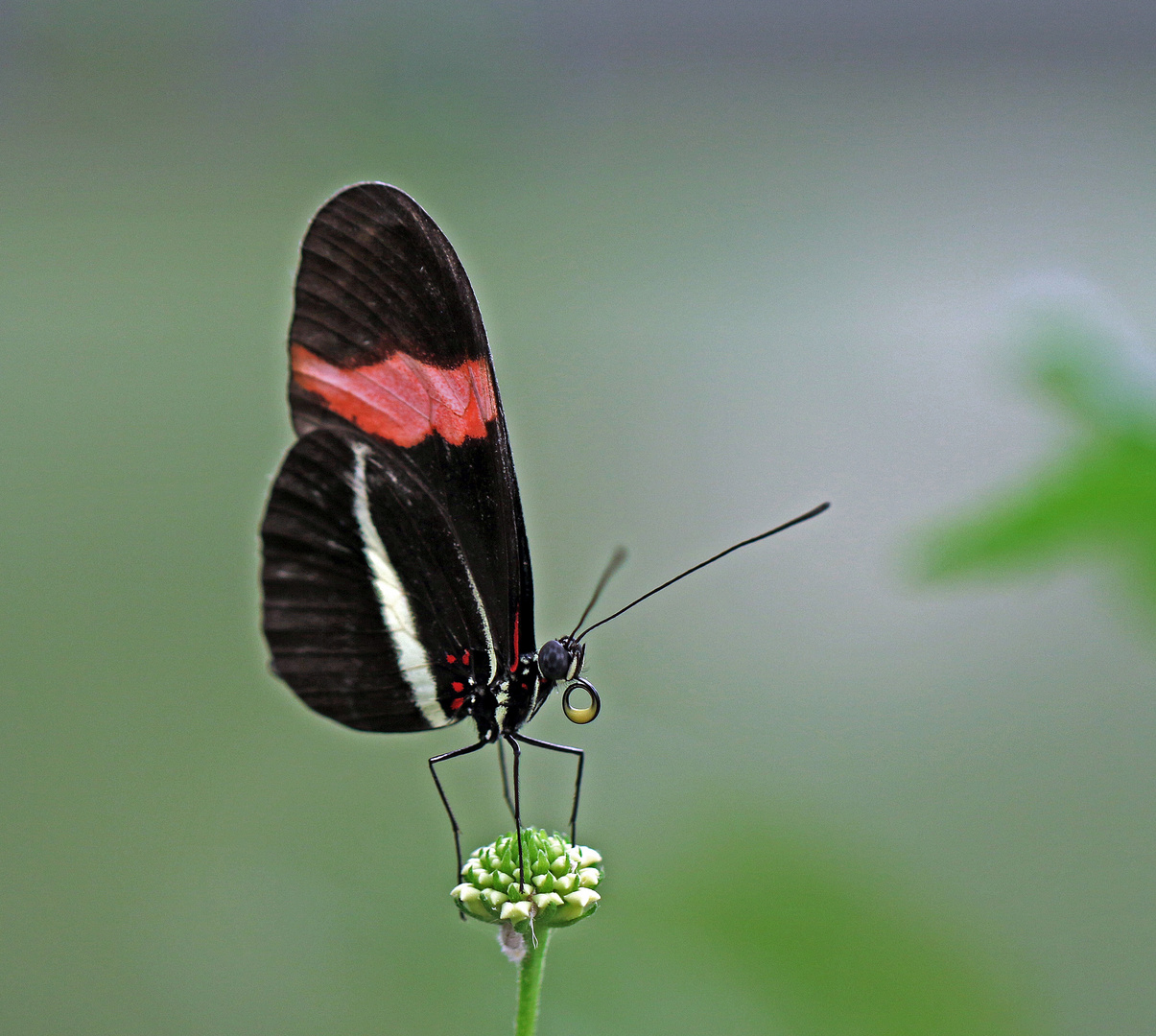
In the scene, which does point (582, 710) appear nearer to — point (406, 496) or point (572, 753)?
point (572, 753)

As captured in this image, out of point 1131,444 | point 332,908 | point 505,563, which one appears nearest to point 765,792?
point 505,563

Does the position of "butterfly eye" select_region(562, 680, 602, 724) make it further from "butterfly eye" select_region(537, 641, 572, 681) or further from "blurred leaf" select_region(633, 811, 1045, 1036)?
"blurred leaf" select_region(633, 811, 1045, 1036)

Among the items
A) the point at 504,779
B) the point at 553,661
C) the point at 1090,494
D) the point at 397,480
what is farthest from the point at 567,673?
the point at 1090,494

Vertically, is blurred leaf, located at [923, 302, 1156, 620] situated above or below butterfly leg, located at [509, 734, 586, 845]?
above

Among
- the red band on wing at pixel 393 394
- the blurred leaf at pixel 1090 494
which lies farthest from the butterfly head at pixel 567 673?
the blurred leaf at pixel 1090 494

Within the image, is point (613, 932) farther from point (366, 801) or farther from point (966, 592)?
point (366, 801)

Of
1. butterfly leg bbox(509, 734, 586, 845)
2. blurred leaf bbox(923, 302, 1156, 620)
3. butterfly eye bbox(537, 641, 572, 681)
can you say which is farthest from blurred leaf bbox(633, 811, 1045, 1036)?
blurred leaf bbox(923, 302, 1156, 620)
